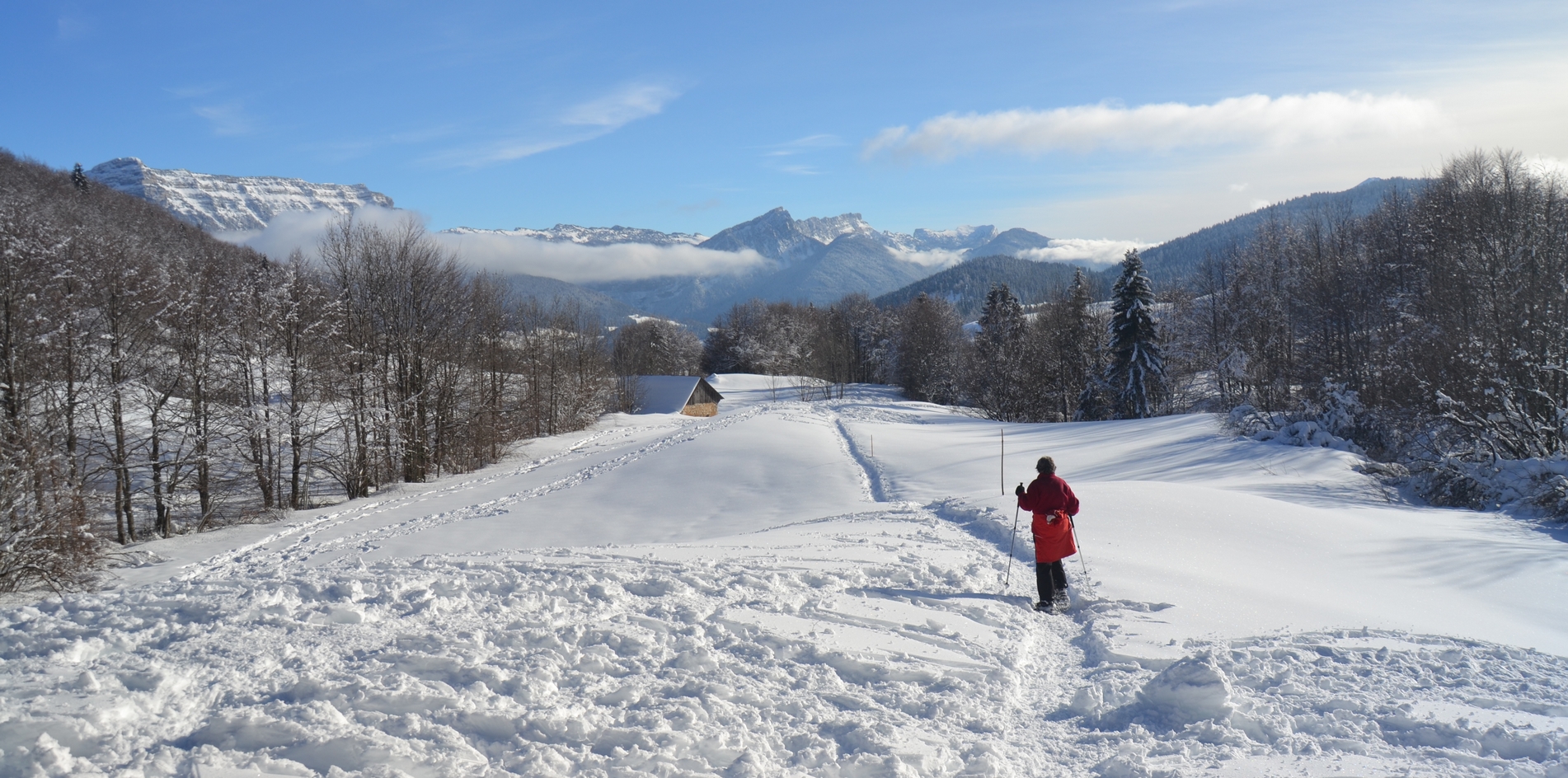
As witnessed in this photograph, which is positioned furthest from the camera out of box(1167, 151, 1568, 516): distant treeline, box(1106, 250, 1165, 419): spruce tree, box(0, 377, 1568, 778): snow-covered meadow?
box(1106, 250, 1165, 419): spruce tree

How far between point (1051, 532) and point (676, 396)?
54.8m

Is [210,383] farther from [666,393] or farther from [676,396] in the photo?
[666,393]

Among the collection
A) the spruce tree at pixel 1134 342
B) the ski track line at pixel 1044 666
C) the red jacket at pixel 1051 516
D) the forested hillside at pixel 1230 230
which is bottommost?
the ski track line at pixel 1044 666

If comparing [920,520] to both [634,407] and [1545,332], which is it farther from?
[634,407]

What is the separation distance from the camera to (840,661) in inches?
228

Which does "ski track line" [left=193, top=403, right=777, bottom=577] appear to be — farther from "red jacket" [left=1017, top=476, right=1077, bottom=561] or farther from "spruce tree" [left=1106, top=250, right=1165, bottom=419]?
"spruce tree" [left=1106, top=250, right=1165, bottom=419]

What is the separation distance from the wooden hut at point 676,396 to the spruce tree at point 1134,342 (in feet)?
102

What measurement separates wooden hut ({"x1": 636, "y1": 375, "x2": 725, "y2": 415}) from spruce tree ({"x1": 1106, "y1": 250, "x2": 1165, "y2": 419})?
102 feet

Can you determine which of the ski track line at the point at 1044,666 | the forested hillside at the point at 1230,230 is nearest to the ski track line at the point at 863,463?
the ski track line at the point at 1044,666

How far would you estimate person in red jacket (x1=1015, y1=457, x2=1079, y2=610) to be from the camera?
25.6 feet

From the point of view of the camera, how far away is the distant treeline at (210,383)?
15844 millimetres

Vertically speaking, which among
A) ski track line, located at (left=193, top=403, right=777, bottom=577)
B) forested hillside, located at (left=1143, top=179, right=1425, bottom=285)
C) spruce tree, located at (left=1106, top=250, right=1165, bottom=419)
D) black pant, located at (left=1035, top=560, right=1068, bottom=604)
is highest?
forested hillside, located at (left=1143, top=179, right=1425, bottom=285)

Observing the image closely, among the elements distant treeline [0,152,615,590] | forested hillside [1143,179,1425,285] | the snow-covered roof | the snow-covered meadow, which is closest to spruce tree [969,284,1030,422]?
the snow-covered roof

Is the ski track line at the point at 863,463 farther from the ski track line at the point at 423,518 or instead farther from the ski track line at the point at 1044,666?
the ski track line at the point at 1044,666
